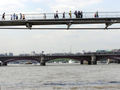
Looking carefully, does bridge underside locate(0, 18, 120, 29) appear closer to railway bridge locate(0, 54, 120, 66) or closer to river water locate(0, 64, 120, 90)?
river water locate(0, 64, 120, 90)

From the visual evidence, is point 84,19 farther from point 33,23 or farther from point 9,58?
point 9,58

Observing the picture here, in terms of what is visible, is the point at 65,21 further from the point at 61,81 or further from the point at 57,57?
the point at 57,57

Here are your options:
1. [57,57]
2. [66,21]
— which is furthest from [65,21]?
[57,57]

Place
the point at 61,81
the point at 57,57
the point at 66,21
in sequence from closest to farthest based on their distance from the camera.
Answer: the point at 66,21 → the point at 61,81 → the point at 57,57

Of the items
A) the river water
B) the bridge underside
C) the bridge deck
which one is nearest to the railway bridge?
the river water

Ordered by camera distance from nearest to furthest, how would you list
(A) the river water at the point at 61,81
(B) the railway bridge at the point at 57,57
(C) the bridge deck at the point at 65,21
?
(C) the bridge deck at the point at 65,21 → (A) the river water at the point at 61,81 → (B) the railway bridge at the point at 57,57

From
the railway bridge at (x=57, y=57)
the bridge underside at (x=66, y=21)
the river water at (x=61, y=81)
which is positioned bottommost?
the railway bridge at (x=57, y=57)

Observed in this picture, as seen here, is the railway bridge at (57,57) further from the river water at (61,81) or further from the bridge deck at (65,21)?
the bridge deck at (65,21)

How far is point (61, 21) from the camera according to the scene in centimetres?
2984

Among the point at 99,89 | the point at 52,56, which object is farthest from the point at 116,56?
the point at 99,89

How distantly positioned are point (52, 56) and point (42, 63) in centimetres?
721

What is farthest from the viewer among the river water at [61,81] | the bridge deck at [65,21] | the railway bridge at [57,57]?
the railway bridge at [57,57]

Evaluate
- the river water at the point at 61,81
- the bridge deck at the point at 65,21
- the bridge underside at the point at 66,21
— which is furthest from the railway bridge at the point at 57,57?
the bridge deck at the point at 65,21

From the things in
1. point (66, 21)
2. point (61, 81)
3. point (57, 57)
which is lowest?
point (57, 57)
